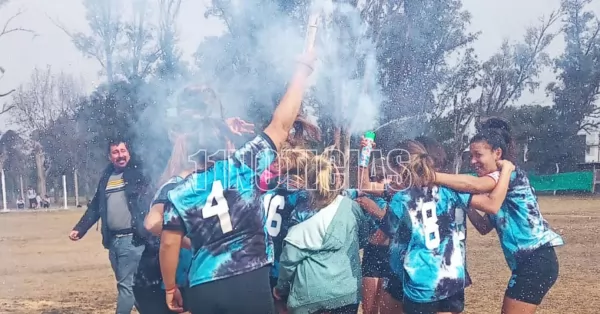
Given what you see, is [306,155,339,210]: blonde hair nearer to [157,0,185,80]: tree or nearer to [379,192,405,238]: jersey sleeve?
[379,192,405,238]: jersey sleeve

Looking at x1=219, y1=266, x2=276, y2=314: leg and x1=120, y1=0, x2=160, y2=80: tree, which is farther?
x1=120, y1=0, x2=160, y2=80: tree

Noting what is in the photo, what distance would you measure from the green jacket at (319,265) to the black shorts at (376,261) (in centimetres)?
67

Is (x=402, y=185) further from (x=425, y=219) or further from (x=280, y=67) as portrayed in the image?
(x=280, y=67)

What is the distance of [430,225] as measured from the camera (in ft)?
12.6

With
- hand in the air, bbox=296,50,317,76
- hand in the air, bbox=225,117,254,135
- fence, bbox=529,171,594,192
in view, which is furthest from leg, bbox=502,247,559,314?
fence, bbox=529,171,594,192

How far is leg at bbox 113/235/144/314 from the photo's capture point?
4715 millimetres

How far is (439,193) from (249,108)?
1.53m

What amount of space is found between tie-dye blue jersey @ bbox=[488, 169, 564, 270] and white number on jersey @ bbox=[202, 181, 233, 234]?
1.94 m

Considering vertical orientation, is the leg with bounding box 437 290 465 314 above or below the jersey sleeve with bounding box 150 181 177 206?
below

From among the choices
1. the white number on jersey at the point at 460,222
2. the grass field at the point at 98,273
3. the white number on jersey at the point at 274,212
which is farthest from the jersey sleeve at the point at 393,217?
the grass field at the point at 98,273

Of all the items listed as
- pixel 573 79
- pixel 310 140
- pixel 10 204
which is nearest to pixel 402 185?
pixel 310 140

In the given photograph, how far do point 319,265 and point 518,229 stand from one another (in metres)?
1.37

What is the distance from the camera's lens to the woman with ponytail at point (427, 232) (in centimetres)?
378

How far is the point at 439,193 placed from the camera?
3.89m
